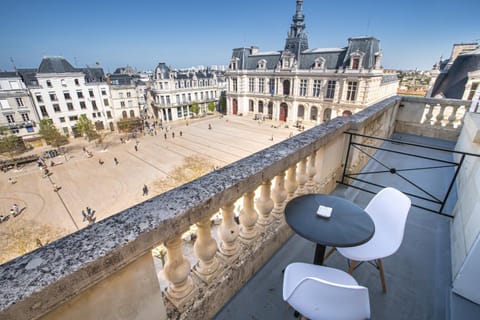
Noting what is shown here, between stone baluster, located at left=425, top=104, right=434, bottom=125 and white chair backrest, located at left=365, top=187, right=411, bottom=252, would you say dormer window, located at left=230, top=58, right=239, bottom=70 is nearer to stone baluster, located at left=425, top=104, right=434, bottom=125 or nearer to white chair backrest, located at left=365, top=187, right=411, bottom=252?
stone baluster, located at left=425, top=104, right=434, bottom=125

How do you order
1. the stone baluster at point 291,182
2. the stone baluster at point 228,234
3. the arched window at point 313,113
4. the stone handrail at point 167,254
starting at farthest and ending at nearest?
the arched window at point 313,113 < the stone baluster at point 291,182 < the stone baluster at point 228,234 < the stone handrail at point 167,254

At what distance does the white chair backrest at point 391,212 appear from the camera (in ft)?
5.94

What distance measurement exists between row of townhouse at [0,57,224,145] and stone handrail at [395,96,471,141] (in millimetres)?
30647

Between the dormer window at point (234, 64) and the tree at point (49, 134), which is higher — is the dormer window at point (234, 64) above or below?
above

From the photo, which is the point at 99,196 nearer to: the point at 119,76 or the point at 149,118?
the point at 119,76

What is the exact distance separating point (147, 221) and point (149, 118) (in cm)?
4051

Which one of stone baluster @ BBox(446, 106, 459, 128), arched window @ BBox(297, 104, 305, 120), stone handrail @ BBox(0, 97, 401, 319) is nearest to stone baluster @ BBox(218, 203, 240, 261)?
stone handrail @ BBox(0, 97, 401, 319)

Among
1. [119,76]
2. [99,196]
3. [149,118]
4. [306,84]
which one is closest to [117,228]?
[99,196]

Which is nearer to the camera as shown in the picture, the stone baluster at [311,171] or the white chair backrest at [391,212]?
the white chair backrest at [391,212]

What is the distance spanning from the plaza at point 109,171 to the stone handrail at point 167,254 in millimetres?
12141

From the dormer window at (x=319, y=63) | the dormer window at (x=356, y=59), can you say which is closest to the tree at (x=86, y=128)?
the dormer window at (x=319, y=63)

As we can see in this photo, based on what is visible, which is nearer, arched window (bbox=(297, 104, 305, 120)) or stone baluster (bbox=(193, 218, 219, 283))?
stone baluster (bbox=(193, 218, 219, 283))

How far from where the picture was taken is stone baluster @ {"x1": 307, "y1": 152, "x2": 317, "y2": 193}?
2.53m

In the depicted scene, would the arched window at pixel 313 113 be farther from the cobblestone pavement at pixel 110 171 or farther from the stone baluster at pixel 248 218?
the stone baluster at pixel 248 218
